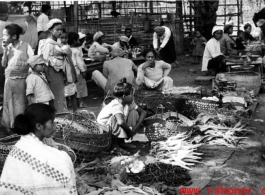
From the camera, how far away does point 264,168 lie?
4.22m

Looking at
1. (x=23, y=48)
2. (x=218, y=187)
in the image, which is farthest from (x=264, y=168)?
(x=23, y=48)

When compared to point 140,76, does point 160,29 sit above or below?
above

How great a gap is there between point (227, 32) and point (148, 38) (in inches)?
182

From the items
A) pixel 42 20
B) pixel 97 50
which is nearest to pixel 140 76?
pixel 97 50

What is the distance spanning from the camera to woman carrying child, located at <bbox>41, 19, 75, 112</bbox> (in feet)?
19.2

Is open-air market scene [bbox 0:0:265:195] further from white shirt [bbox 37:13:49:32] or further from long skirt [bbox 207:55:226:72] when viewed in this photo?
long skirt [bbox 207:55:226:72]

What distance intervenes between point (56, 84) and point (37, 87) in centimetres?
76

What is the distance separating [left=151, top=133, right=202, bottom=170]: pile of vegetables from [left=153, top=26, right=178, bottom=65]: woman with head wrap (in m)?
6.21

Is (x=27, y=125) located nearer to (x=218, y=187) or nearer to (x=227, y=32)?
(x=218, y=187)

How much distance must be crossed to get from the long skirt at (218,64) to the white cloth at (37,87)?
17.3 feet

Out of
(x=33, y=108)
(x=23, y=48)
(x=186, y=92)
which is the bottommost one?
(x=186, y=92)

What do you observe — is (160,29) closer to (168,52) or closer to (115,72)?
(168,52)

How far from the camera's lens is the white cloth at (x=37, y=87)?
537cm

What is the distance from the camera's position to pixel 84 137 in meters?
4.26
